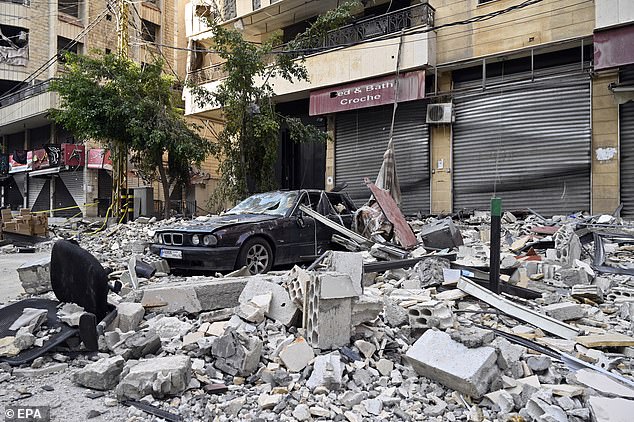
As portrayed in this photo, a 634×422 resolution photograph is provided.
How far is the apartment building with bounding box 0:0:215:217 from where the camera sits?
23.9 meters

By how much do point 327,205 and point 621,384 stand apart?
5816 mm

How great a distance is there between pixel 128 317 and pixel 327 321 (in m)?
1.86

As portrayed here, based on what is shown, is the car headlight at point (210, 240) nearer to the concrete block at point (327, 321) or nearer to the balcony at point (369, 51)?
the concrete block at point (327, 321)

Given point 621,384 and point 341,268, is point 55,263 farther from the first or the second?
point 621,384

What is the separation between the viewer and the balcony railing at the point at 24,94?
24828 millimetres

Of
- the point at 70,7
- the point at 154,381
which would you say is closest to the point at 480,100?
the point at 154,381

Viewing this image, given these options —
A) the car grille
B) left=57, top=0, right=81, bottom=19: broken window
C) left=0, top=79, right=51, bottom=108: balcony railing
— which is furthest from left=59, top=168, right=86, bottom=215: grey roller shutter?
the car grille

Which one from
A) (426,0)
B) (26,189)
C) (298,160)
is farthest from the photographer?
(26,189)

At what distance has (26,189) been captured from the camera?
28062 mm

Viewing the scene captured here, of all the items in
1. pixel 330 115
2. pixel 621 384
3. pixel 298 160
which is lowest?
pixel 621 384

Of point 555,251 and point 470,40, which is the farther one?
point 470,40

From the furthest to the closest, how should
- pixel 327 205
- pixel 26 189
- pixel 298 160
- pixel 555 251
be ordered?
pixel 26 189, pixel 298 160, pixel 327 205, pixel 555 251

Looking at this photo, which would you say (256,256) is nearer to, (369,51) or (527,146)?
(527,146)

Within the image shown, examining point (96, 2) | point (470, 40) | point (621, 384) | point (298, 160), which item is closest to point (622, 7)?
point (470, 40)
